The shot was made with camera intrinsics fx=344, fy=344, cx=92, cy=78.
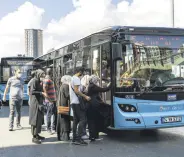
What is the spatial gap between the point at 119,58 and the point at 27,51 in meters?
38.1

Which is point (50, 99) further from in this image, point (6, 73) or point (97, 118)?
point (6, 73)

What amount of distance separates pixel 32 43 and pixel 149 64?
122ft

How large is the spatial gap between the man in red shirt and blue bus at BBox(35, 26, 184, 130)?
1.47m

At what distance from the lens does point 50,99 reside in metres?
9.18

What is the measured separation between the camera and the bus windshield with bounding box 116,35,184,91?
26.3ft

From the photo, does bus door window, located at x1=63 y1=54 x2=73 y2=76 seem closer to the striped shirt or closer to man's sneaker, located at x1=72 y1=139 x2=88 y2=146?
the striped shirt

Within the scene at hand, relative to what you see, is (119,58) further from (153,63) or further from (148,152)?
(148,152)

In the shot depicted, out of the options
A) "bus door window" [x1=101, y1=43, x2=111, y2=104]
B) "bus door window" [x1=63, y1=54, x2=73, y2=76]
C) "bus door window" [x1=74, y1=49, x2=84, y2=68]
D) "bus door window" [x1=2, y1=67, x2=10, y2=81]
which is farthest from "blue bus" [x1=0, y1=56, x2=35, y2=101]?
"bus door window" [x1=101, y1=43, x2=111, y2=104]

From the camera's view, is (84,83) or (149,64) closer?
(149,64)

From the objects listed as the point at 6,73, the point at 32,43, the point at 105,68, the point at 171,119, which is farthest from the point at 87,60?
the point at 32,43

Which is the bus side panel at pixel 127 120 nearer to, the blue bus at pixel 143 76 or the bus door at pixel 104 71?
the blue bus at pixel 143 76

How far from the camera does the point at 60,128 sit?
8602 mm

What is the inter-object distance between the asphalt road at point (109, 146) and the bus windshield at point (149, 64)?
1383mm

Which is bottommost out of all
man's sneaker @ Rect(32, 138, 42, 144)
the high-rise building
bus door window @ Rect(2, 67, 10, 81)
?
man's sneaker @ Rect(32, 138, 42, 144)
